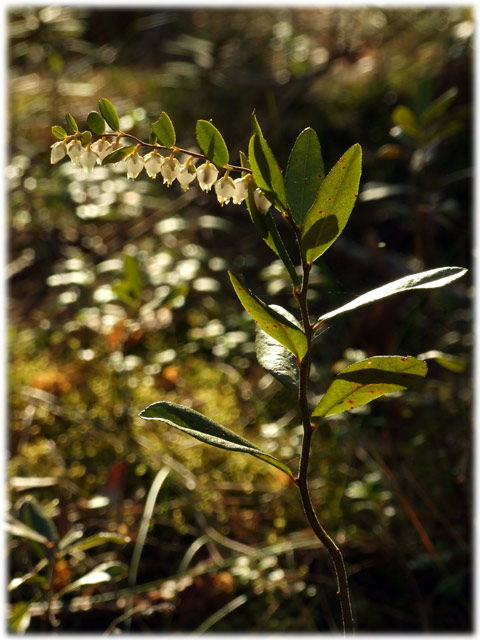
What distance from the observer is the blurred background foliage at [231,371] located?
4.34 ft

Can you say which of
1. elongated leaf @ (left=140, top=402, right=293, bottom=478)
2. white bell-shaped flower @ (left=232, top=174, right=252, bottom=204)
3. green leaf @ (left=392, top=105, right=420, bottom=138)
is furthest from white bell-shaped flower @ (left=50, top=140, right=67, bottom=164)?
green leaf @ (left=392, top=105, right=420, bottom=138)

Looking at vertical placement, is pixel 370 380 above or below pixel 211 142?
below

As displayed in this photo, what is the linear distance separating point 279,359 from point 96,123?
350 millimetres

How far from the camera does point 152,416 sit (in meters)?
0.69

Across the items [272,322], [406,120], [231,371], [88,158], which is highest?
[88,158]

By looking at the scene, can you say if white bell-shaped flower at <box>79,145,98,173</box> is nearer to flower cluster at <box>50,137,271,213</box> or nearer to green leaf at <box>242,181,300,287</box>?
flower cluster at <box>50,137,271,213</box>

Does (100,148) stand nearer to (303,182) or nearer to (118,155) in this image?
(118,155)

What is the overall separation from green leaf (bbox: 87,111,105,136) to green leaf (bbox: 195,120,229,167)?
0.44 feet

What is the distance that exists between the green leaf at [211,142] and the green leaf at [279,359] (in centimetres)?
17

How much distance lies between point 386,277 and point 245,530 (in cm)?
91

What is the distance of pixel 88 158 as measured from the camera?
2.72 feet

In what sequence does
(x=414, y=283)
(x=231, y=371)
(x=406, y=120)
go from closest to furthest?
(x=414, y=283) < (x=406, y=120) < (x=231, y=371)

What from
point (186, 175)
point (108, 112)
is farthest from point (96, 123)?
point (186, 175)

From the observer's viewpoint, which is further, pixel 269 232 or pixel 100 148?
pixel 100 148
